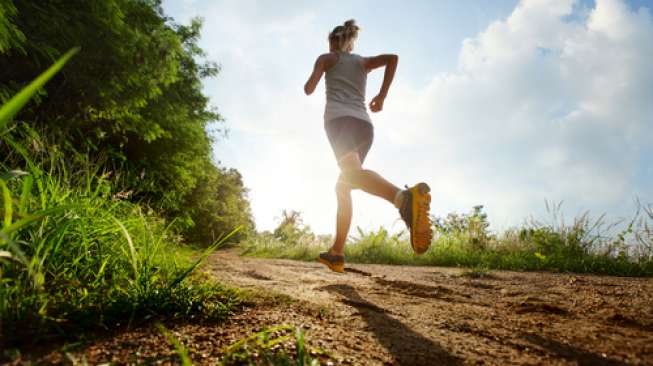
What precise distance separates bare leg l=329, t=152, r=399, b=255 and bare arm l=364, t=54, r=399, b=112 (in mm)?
785

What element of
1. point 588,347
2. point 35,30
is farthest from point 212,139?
point 588,347

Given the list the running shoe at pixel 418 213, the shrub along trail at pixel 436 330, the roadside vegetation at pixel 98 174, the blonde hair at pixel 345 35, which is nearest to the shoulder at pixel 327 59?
the blonde hair at pixel 345 35

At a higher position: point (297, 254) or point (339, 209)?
point (339, 209)

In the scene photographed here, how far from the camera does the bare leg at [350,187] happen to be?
8.04ft

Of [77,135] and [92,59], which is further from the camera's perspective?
[77,135]

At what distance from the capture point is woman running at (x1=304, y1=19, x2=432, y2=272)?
7.58 feet

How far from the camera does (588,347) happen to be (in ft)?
3.10

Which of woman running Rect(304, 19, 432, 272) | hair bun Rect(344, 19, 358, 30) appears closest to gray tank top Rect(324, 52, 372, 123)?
woman running Rect(304, 19, 432, 272)

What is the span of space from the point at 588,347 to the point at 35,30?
5801mm

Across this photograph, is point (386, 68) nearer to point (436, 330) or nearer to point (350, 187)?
point (350, 187)

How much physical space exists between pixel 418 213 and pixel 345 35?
69.9 inches

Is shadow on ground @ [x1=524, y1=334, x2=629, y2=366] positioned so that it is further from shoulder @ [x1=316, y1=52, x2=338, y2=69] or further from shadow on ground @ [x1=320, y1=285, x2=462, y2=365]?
shoulder @ [x1=316, y1=52, x2=338, y2=69]

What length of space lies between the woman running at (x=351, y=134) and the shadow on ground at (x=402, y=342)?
1.00 metres

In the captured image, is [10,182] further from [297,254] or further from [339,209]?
[297,254]
